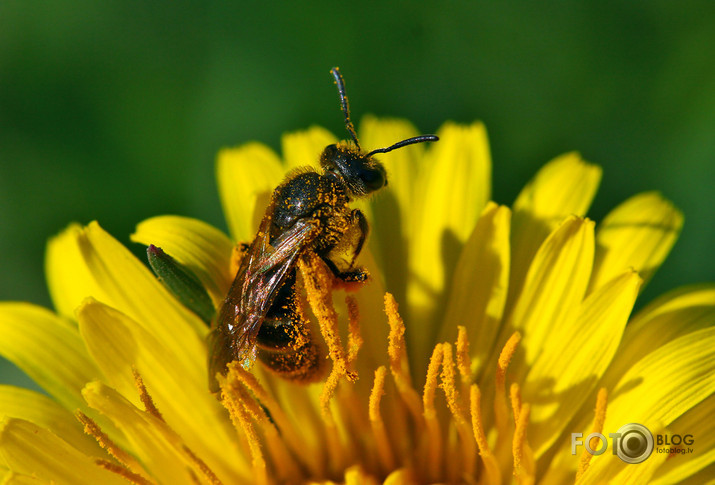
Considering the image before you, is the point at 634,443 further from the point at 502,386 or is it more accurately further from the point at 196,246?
the point at 196,246

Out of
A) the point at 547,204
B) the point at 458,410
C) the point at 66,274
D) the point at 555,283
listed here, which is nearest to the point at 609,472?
the point at 458,410

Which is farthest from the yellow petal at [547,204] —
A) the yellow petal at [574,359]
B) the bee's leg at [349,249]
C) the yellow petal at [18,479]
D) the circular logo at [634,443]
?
the yellow petal at [18,479]

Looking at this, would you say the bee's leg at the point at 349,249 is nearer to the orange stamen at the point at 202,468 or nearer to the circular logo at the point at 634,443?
the orange stamen at the point at 202,468

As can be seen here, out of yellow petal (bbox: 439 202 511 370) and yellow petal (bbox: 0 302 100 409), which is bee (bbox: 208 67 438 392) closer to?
yellow petal (bbox: 439 202 511 370)

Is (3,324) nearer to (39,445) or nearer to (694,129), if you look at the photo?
(39,445)

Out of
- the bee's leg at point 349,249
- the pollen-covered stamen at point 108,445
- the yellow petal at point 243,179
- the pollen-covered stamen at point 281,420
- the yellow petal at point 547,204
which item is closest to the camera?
the pollen-covered stamen at point 108,445

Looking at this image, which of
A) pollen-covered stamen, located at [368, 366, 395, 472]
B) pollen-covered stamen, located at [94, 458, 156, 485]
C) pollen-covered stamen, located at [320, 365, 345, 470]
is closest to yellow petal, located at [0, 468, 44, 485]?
pollen-covered stamen, located at [94, 458, 156, 485]
